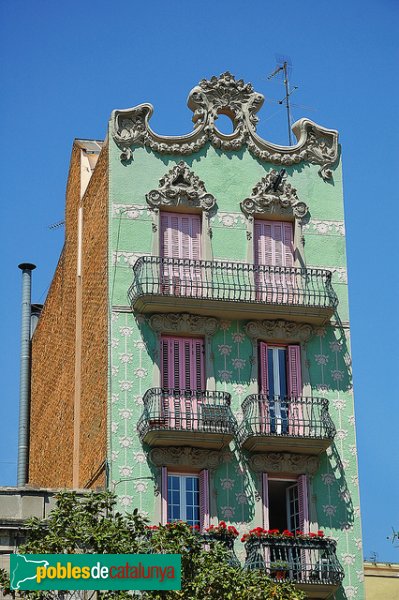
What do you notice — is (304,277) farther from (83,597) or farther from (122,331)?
(83,597)

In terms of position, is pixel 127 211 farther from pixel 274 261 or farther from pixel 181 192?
pixel 274 261

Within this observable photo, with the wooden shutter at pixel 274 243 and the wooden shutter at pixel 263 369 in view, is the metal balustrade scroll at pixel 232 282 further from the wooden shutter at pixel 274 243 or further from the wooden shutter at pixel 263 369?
the wooden shutter at pixel 263 369

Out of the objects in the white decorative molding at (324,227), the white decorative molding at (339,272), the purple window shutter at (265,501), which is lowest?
the purple window shutter at (265,501)

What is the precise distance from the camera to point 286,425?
37156 mm

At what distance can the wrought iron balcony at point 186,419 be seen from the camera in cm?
3606

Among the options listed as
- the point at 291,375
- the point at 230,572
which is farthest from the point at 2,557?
the point at 291,375

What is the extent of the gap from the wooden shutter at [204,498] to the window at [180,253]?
14.8ft

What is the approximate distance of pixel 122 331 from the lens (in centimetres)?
3738

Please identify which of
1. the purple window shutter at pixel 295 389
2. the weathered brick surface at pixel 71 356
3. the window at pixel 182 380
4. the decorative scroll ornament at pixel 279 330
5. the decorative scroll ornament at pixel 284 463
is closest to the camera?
the window at pixel 182 380

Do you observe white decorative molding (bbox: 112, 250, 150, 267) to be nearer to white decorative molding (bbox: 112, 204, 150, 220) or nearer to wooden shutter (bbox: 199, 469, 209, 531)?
white decorative molding (bbox: 112, 204, 150, 220)

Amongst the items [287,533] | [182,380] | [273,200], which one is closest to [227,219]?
[273,200]

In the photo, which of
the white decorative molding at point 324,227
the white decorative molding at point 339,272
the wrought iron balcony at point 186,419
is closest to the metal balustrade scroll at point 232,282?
the white decorative molding at point 339,272

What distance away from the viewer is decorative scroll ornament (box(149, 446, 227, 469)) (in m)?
36.3

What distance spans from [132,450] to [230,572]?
18.8ft
